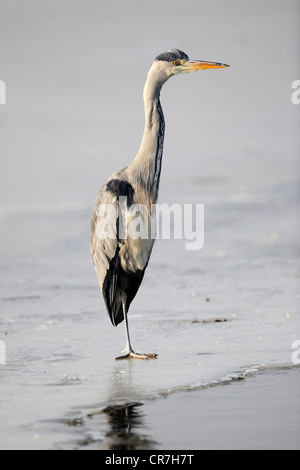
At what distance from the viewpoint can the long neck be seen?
21.3 ft

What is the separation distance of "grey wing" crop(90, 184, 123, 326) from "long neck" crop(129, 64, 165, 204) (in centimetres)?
28

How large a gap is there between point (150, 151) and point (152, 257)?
3.77m

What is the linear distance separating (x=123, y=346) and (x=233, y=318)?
3.52ft

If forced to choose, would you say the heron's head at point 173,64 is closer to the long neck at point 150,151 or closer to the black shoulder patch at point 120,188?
the long neck at point 150,151

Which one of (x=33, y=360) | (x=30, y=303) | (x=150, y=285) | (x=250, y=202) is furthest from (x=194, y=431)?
(x=250, y=202)

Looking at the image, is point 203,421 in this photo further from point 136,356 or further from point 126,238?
point 126,238

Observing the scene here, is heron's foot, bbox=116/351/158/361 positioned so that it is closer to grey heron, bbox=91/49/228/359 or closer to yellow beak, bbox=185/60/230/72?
grey heron, bbox=91/49/228/359

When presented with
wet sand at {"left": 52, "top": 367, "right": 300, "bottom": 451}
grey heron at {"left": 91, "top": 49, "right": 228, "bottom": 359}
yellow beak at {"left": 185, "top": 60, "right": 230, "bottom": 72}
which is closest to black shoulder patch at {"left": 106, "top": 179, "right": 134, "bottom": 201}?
grey heron at {"left": 91, "top": 49, "right": 228, "bottom": 359}

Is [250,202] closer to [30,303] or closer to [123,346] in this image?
[30,303]

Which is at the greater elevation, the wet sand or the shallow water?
the shallow water

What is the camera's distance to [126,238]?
6.29m

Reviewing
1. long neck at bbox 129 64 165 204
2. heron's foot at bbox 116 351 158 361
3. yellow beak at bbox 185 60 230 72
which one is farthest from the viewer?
yellow beak at bbox 185 60 230 72

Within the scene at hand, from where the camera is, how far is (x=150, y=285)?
8.66 meters

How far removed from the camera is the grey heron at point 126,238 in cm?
629
